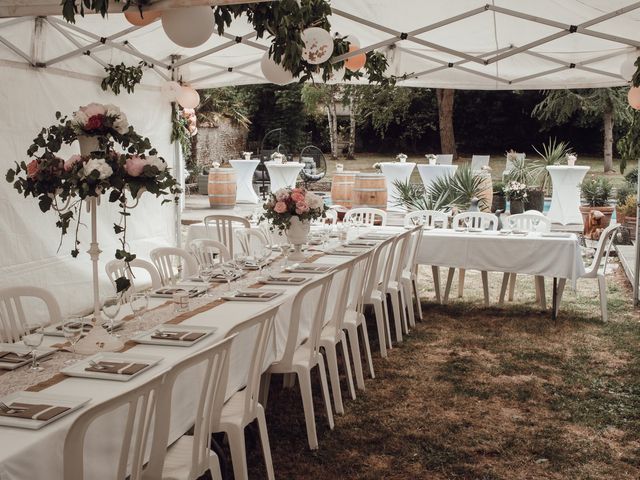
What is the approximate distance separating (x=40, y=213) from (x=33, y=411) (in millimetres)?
4035

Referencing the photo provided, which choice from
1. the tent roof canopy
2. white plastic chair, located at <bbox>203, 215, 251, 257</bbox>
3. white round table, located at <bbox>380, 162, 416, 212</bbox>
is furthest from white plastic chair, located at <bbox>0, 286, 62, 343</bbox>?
white round table, located at <bbox>380, 162, 416, 212</bbox>

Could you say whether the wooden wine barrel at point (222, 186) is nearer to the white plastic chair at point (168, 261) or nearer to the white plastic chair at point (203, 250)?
the white plastic chair at point (203, 250)

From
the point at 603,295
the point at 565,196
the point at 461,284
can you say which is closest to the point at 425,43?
the point at 461,284

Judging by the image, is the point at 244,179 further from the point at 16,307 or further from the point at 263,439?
the point at 263,439

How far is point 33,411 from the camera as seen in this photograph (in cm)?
209

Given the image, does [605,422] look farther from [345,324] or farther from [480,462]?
[345,324]

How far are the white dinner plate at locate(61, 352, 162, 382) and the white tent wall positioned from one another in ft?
9.59

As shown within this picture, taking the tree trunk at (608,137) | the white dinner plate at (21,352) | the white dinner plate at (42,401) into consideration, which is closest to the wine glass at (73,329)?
the white dinner plate at (21,352)

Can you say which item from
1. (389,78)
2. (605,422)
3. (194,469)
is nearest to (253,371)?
(194,469)

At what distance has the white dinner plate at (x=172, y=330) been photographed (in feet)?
9.43

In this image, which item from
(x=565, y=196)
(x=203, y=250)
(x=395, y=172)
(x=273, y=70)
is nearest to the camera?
(x=273, y=70)

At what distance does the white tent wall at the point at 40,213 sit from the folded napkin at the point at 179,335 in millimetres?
2672

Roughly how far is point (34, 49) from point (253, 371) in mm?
4062

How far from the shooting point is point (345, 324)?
445cm
